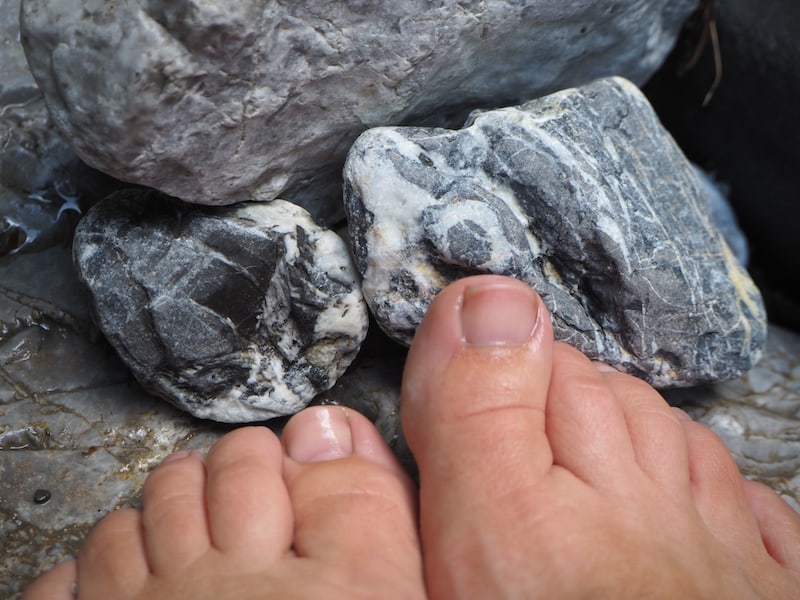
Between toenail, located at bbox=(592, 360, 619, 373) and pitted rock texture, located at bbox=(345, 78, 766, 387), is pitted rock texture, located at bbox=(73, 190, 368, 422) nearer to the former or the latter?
pitted rock texture, located at bbox=(345, 78, 766, 387)

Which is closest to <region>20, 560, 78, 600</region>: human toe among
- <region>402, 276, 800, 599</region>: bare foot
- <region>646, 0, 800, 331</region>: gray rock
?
<region>402, 276, 800, 599</region>: bare foot

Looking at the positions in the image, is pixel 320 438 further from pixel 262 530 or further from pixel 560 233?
pixel 560 233

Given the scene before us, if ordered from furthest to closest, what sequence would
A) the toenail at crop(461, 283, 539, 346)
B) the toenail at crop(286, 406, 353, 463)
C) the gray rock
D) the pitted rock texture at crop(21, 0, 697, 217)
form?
the gray rock
the toenail at crop(286, 406, 353, 463)
the toenail at crop(461, 283, 539, 346)
the pitted rock texture at crop(21, 0, 697, 217)

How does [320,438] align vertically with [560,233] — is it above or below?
below

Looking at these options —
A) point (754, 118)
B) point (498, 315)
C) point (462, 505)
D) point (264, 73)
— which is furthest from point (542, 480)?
point (754, 118)

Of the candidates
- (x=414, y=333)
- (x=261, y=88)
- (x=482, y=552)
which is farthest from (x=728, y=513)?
(x=261, y=88)

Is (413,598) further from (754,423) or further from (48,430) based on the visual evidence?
(754,423)
